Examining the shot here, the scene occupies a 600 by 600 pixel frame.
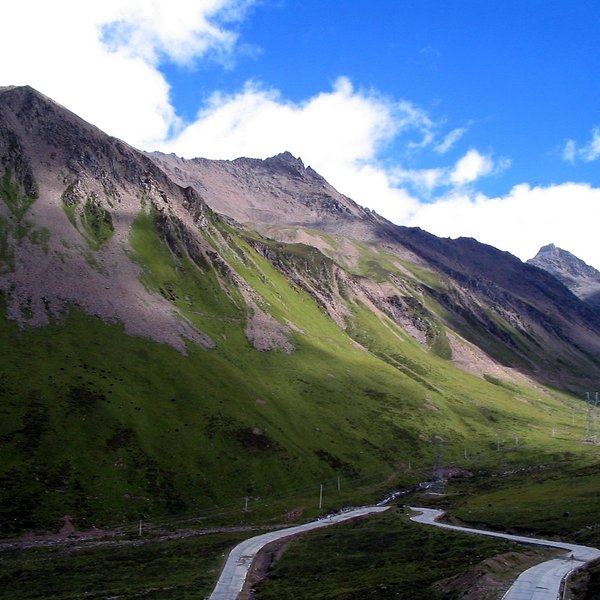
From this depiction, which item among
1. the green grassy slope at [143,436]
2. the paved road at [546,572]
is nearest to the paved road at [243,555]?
the green grassy slope at [143,436]

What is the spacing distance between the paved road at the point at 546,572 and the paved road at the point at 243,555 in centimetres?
3250

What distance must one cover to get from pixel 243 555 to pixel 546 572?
47233mm

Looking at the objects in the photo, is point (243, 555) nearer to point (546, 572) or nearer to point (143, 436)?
point (546, 572)

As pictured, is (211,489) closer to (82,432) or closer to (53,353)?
(82,432)

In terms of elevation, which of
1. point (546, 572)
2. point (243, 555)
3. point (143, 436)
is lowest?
point (243, 555)

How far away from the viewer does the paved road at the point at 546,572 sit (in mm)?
50031

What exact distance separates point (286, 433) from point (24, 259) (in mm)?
107126

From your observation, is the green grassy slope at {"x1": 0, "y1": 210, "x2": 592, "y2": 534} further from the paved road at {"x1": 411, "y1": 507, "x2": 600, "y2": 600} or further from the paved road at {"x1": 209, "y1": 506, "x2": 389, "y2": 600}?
the paved road at {"x1": 411, "y1": 507, "x2": 600, "y2": 600}

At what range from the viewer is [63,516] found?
108812 mm

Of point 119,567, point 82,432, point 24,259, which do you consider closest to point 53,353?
point 82,432

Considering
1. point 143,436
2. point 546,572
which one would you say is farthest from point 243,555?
point 143,436

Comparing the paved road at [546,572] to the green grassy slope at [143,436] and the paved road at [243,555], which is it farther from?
the green grassy slope at [143,436]

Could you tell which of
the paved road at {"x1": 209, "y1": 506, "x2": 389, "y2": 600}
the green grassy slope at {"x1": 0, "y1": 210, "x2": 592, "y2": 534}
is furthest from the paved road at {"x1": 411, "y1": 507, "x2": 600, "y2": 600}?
the green grassy slope at {"x1": 0, "y1": 210, "x2": 592, "y2": 534}

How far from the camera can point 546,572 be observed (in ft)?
195
